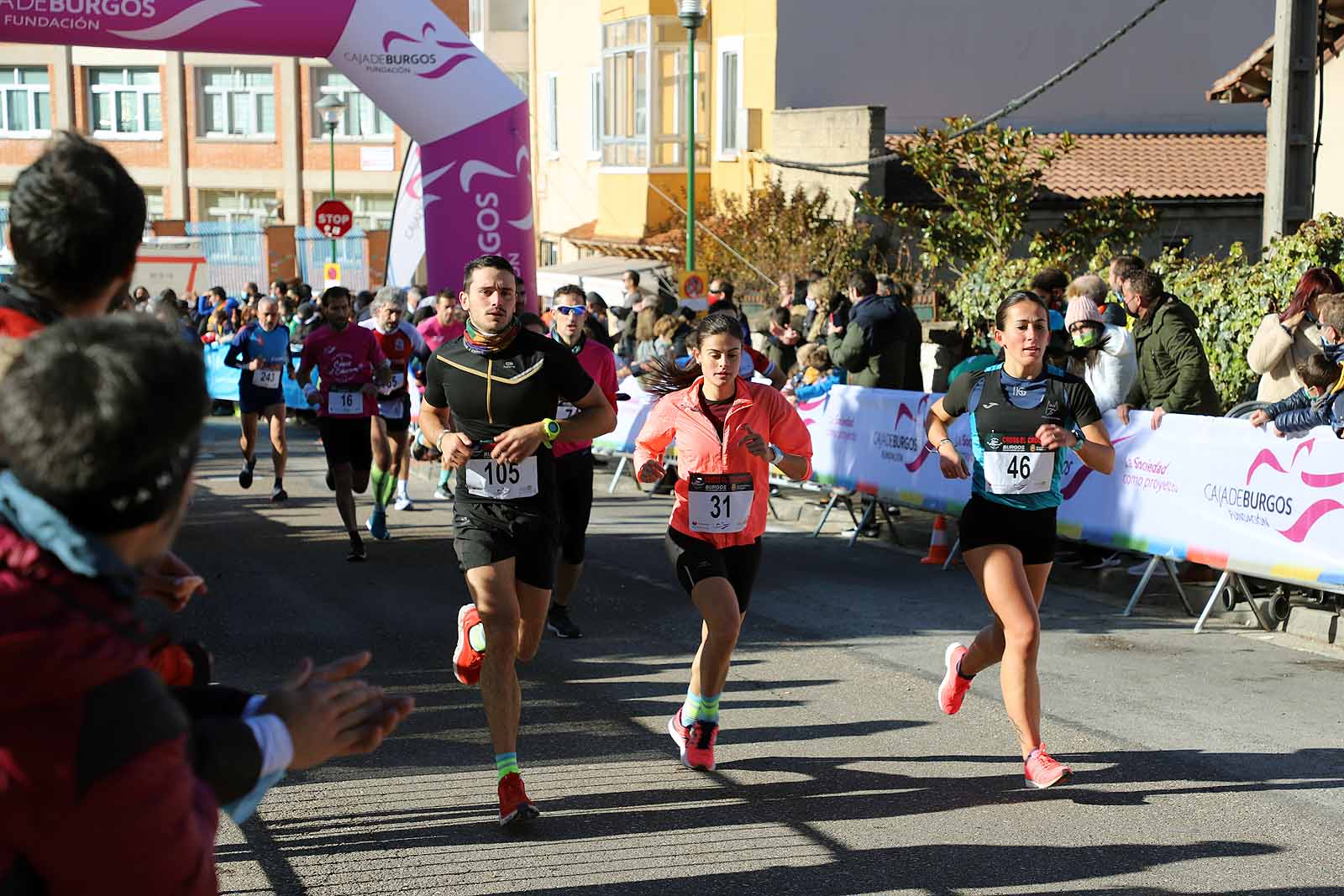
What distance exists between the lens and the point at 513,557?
6.20m

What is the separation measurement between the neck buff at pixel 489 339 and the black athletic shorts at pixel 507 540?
609 millimetres

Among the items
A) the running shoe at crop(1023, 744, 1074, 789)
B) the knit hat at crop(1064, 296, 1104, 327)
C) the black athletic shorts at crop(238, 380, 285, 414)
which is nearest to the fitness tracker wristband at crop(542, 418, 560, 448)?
the running shoe at crop(1023, 744, 1074, 789)

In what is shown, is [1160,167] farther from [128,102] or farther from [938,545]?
[128,102]

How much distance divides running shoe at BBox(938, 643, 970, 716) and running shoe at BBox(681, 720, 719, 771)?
101 cm

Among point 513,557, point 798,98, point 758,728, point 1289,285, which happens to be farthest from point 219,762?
point 798,98

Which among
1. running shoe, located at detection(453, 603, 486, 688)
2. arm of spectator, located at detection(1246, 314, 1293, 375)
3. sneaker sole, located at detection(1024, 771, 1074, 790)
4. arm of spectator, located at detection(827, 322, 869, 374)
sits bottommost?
Result: sneaker sole, located at detection(1024, 771, 1074, 790)

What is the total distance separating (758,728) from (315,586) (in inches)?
175

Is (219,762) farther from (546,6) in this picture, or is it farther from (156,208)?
(156,208)

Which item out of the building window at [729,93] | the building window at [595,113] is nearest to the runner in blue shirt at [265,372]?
the building window at [729,93]

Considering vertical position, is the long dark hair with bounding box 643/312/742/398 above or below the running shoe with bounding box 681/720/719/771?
above

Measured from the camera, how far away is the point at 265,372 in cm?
1555

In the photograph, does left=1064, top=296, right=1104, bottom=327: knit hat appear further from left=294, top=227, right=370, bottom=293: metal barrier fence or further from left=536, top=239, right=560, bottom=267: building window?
A: left=294, top=227, right=370, bottom=293: metal barrier fence

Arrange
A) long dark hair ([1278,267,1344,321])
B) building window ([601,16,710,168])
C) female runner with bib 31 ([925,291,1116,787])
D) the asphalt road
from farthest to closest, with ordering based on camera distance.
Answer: building window ([601,16,710,168]) < long dark hair ([1278,267,1344,321]) < female runner with bib 31 ([925,291,1116,787]) < the asphalt road

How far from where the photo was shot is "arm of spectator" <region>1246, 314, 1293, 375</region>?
9852 millimetres
